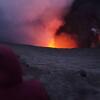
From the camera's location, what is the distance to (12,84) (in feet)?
9.87

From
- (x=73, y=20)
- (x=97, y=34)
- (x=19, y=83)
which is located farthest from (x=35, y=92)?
(x=73, y=20)

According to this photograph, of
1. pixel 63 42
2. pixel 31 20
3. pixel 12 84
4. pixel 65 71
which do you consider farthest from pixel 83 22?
pixel 12 84

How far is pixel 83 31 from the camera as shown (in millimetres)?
9852

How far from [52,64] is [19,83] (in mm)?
2750

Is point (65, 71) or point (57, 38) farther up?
point (57, 38)

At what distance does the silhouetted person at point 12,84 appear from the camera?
2938 millimetres

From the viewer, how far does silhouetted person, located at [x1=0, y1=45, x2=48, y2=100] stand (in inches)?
116

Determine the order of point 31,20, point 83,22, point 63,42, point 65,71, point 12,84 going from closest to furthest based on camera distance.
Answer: point 12,84
point 65,71
point 83,22
point 63,42
point 31,20

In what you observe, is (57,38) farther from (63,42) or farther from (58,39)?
(63,42)

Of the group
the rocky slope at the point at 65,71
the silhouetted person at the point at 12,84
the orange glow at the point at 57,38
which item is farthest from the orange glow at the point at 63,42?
the silhouetted person at the point at 12,84

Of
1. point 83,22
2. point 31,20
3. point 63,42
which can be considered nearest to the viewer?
point 83,22

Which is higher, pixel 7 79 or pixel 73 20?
pixel 73 20

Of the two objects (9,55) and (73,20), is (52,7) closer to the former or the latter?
(73,20)

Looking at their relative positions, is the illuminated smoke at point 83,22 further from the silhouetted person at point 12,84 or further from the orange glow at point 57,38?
the silhouetted person at point 12,84
